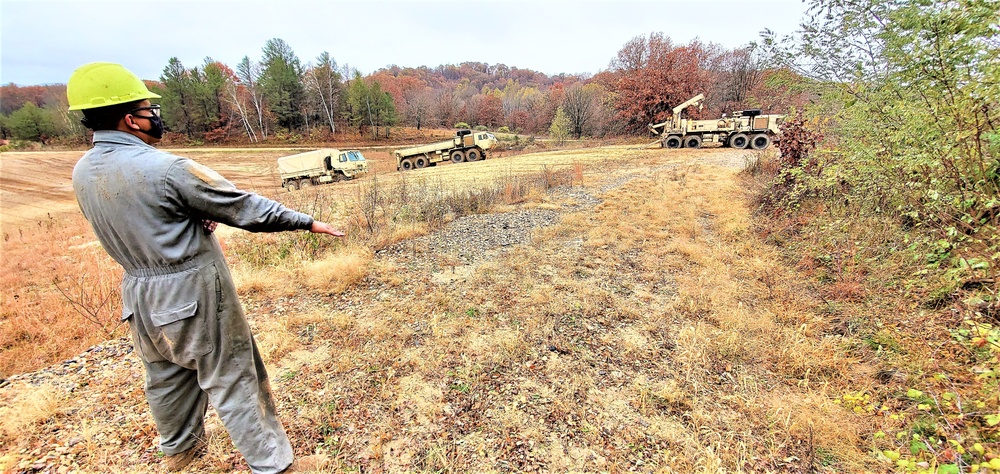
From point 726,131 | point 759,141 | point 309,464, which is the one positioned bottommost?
point 309,464

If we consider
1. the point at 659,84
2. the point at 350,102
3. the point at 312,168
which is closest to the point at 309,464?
the point at 312,168

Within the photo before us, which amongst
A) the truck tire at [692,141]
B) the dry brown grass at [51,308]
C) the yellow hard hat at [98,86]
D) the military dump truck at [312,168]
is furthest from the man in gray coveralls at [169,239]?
the truck tire at [692,141]

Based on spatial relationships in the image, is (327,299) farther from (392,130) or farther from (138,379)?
(392,130)

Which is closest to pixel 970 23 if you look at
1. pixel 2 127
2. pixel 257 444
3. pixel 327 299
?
pixel 257 444

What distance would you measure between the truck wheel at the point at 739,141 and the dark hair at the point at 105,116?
2314 cm

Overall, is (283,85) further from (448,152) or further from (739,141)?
(739,141)

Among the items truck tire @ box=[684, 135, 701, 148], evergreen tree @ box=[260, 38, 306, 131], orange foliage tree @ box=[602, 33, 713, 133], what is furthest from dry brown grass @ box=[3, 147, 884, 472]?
evergreen tree @ box=[260, 38, 306, 131]

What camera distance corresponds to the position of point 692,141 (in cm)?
2077

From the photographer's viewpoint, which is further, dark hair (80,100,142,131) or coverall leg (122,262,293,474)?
coverall leg (122,262,293,474)

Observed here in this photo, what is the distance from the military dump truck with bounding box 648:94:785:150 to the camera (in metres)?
19.0

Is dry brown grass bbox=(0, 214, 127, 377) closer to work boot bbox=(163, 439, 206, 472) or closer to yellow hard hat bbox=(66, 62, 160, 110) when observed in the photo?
work boot bbox=(163, 439, 206, 472)

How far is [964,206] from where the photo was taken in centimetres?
284

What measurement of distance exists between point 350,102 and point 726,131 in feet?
141

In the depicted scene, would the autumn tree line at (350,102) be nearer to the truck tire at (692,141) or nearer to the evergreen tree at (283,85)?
the evergreen tree at (283,85)
